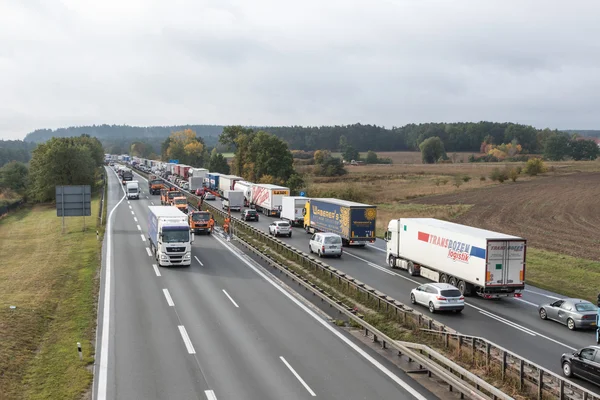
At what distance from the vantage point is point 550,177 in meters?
115

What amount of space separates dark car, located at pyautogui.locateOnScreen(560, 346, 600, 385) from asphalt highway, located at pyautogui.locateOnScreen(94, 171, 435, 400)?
5321mm

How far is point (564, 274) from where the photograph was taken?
129 ft

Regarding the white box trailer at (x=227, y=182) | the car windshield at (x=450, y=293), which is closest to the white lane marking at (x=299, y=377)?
the car windshield at (x=450, y=293)

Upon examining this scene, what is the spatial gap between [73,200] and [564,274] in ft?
147

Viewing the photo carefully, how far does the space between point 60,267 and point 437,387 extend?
1178 inches

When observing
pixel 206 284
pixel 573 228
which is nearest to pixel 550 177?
pixel 573 228

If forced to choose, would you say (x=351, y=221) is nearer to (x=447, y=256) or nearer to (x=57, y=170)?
(x=447, y=256)

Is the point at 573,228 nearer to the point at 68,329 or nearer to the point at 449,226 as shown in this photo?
the point at 449,226

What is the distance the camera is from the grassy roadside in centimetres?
1888

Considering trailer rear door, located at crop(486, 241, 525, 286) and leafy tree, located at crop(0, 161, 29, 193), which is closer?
trailer rear door, located at crop(486, 241, 525, 286)

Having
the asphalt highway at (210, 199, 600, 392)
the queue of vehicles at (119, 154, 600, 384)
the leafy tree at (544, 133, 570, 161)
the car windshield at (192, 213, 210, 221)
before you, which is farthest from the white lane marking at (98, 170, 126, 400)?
the leafy tree at (544, 133, 570, 161)

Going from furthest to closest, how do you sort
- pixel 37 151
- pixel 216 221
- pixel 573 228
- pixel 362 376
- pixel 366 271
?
1. pixel 37 151
2. pixel 216 221
3. pixel 573 228
4. pixel 366 271
5. pixel 362 376

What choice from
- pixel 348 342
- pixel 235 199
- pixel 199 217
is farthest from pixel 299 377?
pixel 235 199

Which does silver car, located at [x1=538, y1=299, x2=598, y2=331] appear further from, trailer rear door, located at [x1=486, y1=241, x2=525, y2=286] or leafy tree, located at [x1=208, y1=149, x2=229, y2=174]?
leafy tree, located at [x1=208, y1=149, x2=229, y2=174]
